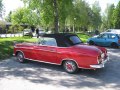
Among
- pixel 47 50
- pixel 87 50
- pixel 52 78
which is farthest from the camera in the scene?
pixel 47 50

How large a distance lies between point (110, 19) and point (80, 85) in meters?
80.7

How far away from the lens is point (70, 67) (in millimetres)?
9367

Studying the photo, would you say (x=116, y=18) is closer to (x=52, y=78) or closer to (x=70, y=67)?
(x=70, y=67)

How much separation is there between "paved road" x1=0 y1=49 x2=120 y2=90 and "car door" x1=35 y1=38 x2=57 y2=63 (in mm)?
498

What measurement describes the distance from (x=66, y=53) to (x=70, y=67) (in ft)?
2.00

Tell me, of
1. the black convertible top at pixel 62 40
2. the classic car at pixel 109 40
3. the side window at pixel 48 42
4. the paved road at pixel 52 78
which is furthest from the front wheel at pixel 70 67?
the classic car at pixel 109 40

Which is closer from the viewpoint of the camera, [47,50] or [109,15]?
[47,50]

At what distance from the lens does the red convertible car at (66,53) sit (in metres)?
8.85

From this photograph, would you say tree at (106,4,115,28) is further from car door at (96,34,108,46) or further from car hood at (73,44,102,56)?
car hood at (73,44,102,56)

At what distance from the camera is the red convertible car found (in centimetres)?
885

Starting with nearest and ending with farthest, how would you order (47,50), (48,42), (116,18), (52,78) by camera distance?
(52,78)
(47,50)
(48,42)
(116,18)

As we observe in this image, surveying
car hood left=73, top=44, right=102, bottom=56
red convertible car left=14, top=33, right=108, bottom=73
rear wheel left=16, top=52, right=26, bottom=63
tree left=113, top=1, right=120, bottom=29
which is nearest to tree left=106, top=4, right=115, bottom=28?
tree left=113, top=1, right=120, bottom=29

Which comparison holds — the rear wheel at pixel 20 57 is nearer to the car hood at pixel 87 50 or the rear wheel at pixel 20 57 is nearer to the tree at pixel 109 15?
the car hood at pixel 87 50

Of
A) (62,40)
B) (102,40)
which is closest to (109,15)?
(102,40)
